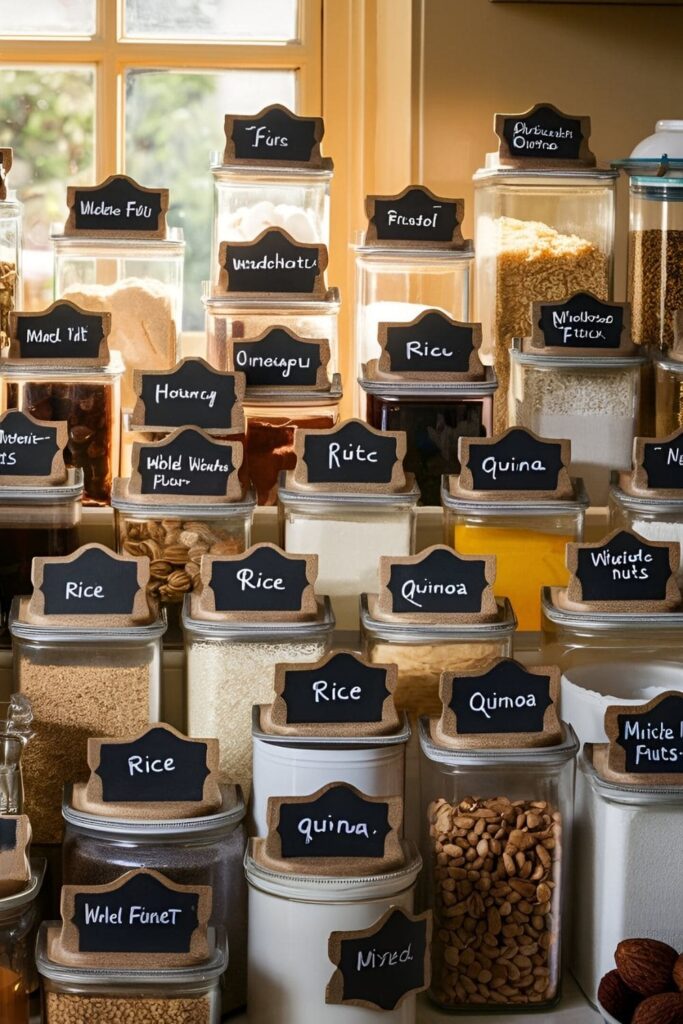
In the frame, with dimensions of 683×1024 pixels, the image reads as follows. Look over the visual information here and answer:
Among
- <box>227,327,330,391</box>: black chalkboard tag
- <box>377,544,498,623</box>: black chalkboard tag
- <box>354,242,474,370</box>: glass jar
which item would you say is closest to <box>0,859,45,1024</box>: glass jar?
<box>377,544,498,623</box>: black chalkboard tag

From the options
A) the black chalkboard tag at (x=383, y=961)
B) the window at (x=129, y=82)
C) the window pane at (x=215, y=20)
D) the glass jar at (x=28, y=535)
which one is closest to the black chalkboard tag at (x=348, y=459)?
the glass jar at (x=28, y=535)

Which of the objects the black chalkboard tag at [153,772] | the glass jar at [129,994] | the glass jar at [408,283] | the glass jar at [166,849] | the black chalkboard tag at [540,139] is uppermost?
the black chalkboard tag at [540,139]

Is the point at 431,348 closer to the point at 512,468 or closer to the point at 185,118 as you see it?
the point at 512,468

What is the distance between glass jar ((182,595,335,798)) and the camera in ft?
4.43

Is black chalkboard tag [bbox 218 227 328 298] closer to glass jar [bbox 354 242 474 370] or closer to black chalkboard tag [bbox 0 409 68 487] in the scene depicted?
glass jar [bbox 354 242 474 370]

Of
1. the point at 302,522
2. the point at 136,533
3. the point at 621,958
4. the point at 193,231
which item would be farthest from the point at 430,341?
the point at 193,231

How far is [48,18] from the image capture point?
251 centimetres

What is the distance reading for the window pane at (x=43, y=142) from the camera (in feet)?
8.29

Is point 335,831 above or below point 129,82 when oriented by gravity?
below

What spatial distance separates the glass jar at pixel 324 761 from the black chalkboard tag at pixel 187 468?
0.30 m

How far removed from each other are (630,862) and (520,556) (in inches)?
15.3

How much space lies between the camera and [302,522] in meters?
1.51

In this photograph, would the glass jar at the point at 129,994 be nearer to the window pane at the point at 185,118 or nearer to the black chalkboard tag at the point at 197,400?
the black chalkboard tag at the point at 197,400

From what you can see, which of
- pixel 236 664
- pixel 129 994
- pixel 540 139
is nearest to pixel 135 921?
pixel 129 994
